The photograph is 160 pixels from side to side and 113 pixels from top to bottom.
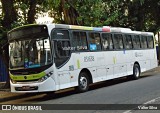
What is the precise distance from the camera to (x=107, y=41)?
18.0 m

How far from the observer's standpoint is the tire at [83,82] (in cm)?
1543

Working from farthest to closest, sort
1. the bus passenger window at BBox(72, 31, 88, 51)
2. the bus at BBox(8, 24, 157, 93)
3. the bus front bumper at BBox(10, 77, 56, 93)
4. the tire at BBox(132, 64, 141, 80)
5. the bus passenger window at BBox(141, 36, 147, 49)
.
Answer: the bus passenger window at BBox(141, 36, 147, 49), the tire at BBox(132, 64, 141, 80), the bus passenger window at BBox(72, 31, 88, 51), the bus at BBox(8, 24, 157, 93), the bus front bumper at BBox(10, 77, 56, 93)

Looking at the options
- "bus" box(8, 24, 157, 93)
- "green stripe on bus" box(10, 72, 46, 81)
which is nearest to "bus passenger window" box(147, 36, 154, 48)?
"bus" box(8, 24, 157, 93)

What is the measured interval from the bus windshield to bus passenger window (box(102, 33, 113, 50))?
14.9 ft

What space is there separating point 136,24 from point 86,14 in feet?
33.4

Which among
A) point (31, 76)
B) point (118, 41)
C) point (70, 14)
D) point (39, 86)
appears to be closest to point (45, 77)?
point (39, 86)

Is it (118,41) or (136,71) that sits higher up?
(118,41)

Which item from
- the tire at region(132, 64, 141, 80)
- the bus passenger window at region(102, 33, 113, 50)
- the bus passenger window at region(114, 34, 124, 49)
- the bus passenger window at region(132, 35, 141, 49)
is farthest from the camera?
the bus passenger window at region(132, 35, 141, 49)

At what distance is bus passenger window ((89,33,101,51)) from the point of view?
16.5m

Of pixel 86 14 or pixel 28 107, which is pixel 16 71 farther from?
pixel 86 14

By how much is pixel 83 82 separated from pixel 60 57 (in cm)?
211

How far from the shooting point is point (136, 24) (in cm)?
2975

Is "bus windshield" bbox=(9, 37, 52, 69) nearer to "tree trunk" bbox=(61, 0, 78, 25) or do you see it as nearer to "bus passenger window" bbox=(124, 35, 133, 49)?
"tree trunk" bbox=(61, 0, 78, 25)

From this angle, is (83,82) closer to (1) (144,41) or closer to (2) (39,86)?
(2) (39,86)
